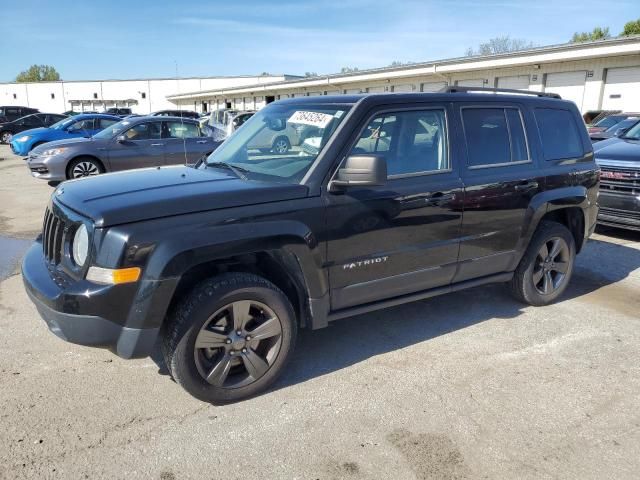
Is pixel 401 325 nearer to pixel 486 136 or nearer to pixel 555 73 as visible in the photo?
pixel 486 136

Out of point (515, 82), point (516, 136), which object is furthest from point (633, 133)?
point (515, 82)

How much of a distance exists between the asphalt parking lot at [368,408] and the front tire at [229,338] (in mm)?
158

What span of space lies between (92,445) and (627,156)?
7.54 meters

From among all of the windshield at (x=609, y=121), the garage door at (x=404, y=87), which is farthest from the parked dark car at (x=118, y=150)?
the garage door at (x=404, y=87)

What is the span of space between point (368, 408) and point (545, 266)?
2.58 meters

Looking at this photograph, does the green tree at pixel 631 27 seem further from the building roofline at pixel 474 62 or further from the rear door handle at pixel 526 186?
the rear door handle at pixel 526 186

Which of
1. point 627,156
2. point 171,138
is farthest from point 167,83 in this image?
point 627,156

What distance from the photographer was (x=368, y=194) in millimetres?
3484

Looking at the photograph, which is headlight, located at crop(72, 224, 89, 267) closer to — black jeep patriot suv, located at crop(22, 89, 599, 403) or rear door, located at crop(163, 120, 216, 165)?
black jeep patriot suv, located at crop(22, 89, 599, 403)

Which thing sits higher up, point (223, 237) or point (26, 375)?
point (223, 237)

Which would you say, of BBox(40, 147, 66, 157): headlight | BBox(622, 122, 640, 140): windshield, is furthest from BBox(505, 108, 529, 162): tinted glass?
BBox(40, 147, 66, 157): headlight

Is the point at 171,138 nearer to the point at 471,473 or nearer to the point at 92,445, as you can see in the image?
the point at 92,445

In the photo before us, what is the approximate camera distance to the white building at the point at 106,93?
8156cm

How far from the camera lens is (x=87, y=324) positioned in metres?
2.81
